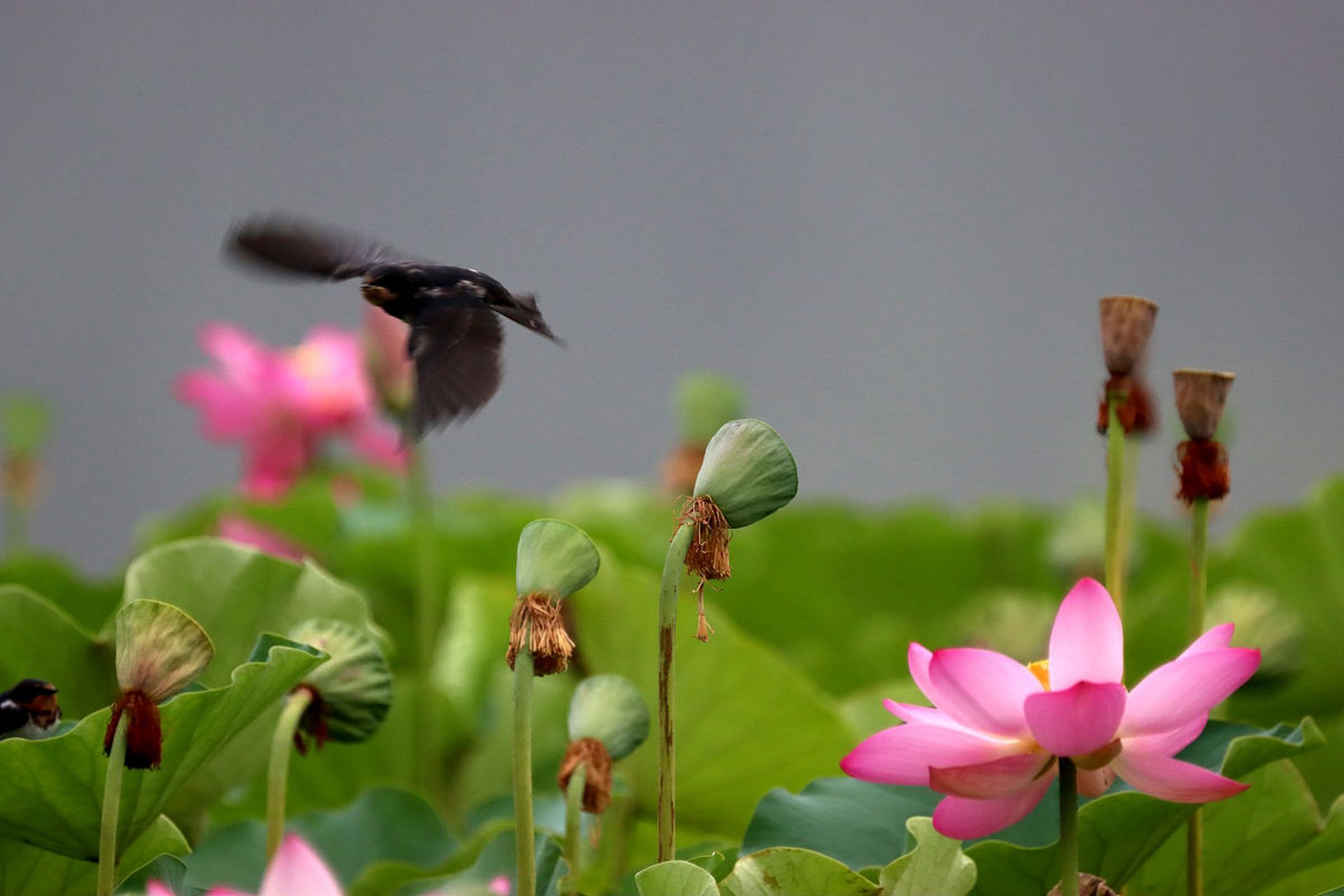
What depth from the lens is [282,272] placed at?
0.33 meters

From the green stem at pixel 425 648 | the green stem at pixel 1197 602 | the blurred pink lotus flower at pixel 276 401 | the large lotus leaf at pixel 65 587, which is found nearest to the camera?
the green stem at pixel 1197 602

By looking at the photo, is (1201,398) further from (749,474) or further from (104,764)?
(104,764)

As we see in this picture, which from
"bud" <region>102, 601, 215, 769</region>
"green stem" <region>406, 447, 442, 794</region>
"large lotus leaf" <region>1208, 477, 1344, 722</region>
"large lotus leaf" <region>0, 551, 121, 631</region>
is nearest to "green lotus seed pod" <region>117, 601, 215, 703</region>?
"bud" <region>102, 601, 215, 769</region>

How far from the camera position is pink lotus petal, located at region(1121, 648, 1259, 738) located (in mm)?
226

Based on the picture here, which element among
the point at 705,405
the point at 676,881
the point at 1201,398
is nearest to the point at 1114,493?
the point at 1201,398

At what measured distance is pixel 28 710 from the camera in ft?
0.89

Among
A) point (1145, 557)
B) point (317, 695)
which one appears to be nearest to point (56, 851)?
point (317, 695)

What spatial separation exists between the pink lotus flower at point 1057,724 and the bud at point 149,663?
117mm

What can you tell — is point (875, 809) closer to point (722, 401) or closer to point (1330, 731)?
point (1330, 731)

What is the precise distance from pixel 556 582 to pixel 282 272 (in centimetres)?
13

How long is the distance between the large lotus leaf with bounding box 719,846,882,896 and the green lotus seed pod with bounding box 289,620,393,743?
3.6 inches

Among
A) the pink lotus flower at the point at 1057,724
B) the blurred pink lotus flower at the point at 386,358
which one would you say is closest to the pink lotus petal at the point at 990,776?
the pink lotus flower at the point at 1057,724

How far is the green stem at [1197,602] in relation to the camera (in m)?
0.29

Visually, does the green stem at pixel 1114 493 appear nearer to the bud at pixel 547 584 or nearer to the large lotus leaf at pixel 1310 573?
the bud at pixel 547 584
